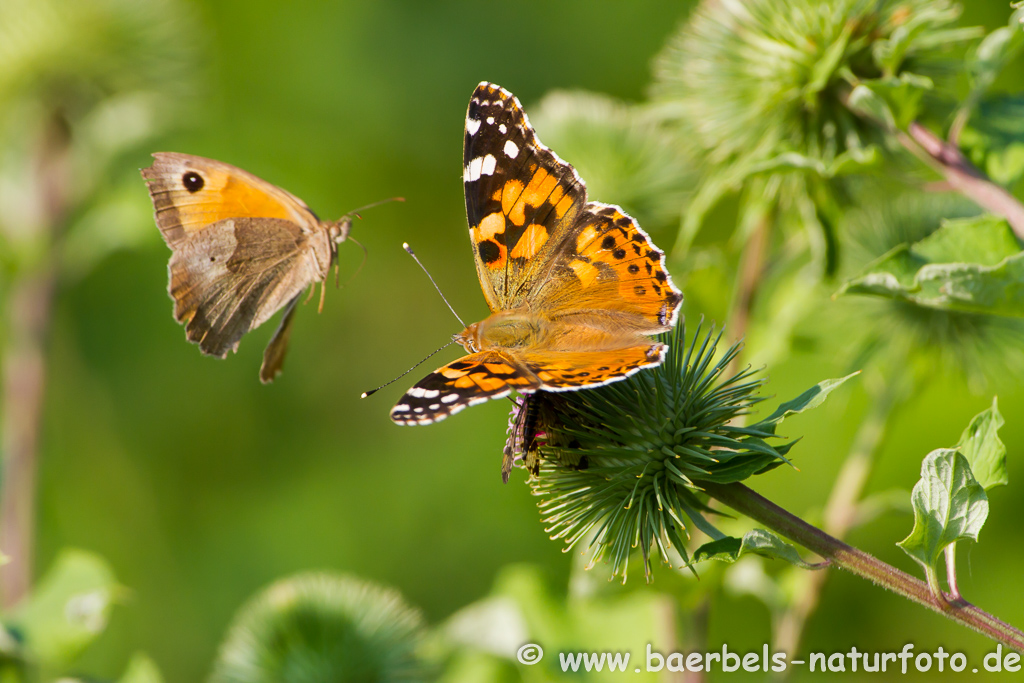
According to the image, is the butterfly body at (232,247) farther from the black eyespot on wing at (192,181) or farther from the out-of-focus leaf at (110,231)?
the out-of-focus leaf at (110,231)

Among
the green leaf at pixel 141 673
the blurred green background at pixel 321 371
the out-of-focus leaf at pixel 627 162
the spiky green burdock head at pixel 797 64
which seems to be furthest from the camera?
the blurred green background at pixel 321 371

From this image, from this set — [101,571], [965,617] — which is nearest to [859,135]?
Result: [965,617]

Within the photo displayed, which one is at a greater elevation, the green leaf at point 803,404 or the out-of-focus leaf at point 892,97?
the out-of-focus leaf at point 892,97

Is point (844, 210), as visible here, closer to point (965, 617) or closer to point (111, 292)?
point (965, 617)

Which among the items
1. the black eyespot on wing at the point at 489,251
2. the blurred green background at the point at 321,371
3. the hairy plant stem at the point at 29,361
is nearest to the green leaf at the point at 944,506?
the black eyespot on wing at the point at 489,251

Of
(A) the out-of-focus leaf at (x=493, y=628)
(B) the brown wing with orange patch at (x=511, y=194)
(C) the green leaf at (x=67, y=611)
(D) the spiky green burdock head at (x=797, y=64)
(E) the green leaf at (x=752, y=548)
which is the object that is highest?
(D) the spiky green burdock head at (x=797, y=64)

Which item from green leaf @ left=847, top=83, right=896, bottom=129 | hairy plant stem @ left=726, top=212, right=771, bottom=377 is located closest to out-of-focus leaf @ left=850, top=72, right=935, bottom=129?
green leaf @ left=847, top=83, right=896, bottom=129
